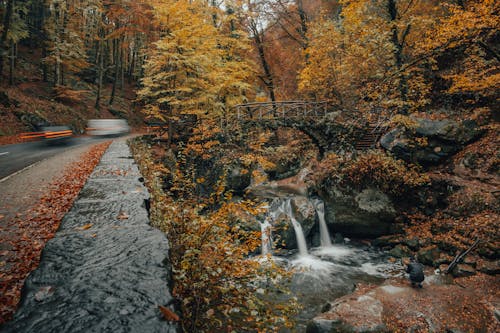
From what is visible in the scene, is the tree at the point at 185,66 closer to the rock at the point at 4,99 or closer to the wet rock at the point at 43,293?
the wet rock at the point at 43,293

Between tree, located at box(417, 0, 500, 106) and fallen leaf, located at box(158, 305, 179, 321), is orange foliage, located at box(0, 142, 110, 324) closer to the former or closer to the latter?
fallen leaf, located at box(158, 305, 179, 321)

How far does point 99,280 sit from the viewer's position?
173 cm

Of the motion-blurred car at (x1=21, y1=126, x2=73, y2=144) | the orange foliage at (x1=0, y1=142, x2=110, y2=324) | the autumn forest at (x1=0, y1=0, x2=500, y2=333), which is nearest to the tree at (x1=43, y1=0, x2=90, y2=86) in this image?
the autumn forest at (x1=0, y1=0, x2=500, y2=333)

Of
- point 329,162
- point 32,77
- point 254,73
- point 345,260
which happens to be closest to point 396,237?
point 345,260

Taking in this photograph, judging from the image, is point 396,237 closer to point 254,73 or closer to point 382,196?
point 382,196

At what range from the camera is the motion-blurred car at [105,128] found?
20.5m

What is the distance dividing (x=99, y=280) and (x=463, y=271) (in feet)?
40.5

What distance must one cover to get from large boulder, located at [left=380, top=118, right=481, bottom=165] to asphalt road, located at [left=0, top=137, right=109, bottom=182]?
17718 mm

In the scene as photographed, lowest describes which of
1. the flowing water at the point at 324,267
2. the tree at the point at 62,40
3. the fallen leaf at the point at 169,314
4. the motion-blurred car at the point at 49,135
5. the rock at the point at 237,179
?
the flowing water at the point at 324,267

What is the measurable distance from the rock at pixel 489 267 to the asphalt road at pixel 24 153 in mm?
17034

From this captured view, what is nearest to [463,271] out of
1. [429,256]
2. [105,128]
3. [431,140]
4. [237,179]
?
[429,256]

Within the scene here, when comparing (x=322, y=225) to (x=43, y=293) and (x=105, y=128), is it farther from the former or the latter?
(x=105, y=128)

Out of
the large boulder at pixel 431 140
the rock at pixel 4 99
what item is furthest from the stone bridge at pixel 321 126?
the rock at pixel 4 99

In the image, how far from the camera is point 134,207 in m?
3.26
